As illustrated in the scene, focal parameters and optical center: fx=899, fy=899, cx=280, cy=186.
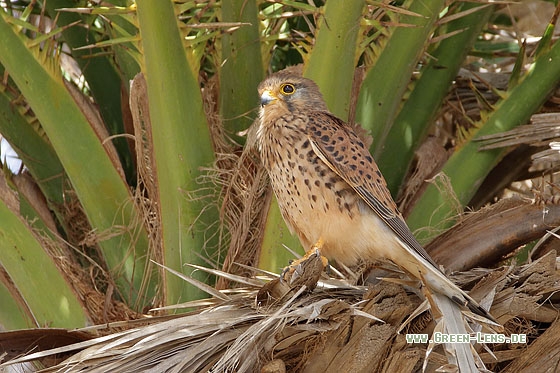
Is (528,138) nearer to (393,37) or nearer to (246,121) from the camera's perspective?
(393,37)

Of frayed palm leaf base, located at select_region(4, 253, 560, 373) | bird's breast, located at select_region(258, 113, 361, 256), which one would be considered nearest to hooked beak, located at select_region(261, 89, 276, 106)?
bird's breast, located at select_region(258, 113, 361, 256)

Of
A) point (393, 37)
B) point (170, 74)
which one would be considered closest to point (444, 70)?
point (393, 37)

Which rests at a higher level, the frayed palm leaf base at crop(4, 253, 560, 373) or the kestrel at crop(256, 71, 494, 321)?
the kestrel at crop(256, 71, 494, 321)

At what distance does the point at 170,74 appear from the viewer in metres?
3.38

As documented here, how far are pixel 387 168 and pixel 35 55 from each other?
1592 mm

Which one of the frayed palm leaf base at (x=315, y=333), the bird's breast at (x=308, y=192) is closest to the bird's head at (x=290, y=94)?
the bird's breast at (x=308, y=192)

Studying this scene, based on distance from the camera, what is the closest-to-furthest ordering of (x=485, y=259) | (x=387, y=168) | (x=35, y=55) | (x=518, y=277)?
(x=518, y=277) < (x=485, y=259) < (x=35, y=55) < (x=387, y=168)

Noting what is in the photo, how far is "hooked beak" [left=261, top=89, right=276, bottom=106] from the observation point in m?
3.27

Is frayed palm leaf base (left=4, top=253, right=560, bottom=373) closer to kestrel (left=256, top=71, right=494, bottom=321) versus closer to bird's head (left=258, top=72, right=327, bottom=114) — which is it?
kestrel (left=256, top=71, right=494, bottom=321)

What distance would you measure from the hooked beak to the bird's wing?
20cm

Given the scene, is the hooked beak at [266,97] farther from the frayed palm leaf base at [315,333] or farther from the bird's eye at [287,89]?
the frayed palm leaf base at [315,333]

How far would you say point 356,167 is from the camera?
3064 mm

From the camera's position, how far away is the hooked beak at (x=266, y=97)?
3.27m

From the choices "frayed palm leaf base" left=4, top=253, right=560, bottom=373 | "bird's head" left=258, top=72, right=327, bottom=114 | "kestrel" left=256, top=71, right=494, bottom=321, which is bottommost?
"frayed palm leaf base" left=4, top=253, right=560, bottom=373
